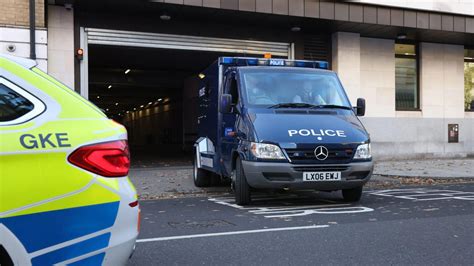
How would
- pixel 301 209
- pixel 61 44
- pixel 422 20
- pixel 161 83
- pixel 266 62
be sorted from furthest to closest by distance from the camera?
pixel 161 83 → pixel 422 20 → pixel 61 44 → pixel 266 62 → pixel 301 209

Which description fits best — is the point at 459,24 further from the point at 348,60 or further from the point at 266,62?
the point at 266,62

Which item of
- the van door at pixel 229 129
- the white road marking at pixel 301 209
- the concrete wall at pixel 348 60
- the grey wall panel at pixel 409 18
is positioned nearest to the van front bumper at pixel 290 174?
the white road marking at pixel 301 209

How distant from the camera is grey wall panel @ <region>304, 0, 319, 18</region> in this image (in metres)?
15.0

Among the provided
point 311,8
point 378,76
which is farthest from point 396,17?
point 311,8

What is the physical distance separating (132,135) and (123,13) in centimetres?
5650

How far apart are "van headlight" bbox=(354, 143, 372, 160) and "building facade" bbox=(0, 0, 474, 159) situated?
308 inches

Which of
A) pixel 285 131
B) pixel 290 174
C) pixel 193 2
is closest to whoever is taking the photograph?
pixel 290 174

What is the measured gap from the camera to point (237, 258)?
4742 millimetres

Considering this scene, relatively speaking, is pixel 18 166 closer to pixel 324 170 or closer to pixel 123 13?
pixel 324 170

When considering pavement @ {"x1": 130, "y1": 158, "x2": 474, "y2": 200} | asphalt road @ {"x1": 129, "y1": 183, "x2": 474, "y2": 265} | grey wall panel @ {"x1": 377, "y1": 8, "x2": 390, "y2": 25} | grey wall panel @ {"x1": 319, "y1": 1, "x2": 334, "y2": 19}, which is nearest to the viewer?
asphalt road @ {"x1": 129, "y1": 183, "x2": 474, "y2": 265}

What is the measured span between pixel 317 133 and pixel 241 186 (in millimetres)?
1445

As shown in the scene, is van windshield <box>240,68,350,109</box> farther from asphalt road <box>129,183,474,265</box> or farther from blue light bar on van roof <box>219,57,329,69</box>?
asphalt road <box>129,183,474,265</box>

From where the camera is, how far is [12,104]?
2.82 meters

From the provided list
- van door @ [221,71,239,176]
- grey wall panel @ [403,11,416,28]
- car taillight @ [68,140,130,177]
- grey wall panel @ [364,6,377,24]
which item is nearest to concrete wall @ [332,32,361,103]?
grey wall panel @ [364,6,377,24]
